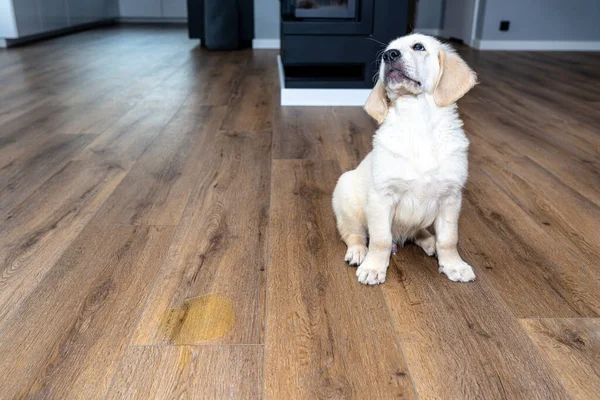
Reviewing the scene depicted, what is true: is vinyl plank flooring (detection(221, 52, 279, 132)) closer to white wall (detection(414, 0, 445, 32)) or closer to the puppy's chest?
the puppy's chest

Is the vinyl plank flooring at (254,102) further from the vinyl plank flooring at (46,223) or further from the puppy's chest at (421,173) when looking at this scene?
the puppy's chest at (421,173)

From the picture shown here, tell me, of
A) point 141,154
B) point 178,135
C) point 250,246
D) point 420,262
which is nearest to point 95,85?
point 178,135

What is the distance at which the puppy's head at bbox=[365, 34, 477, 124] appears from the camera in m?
1.36

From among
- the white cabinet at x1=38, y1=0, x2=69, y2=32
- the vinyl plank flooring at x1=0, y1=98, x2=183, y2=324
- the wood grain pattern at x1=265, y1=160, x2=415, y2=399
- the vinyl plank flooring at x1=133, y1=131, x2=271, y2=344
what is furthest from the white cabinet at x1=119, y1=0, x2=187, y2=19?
the wood grain pattern at x1=265, y1=160, x2=415, y2=399

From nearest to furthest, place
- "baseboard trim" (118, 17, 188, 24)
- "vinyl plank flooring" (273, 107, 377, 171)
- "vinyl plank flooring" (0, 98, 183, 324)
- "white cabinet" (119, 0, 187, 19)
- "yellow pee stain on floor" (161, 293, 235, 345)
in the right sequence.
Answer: "yellow pee stain on floor" (161, 293, 235, 345) → "vinyl plank flooring" (0, 98, 183, 324) → "vinyl plank flooring" (273, 107, 377, 171) → "white cabinet" (119, 0, 187, 19) → "baseboard trim" (118, 17, 188, 24)

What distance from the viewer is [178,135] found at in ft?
9.30

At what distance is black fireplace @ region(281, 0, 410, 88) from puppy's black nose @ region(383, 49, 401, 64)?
2098 millimetres

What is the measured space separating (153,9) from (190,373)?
1046 cm

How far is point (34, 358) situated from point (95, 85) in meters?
3.42

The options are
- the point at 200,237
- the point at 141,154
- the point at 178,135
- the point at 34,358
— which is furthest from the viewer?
the point at 178,135

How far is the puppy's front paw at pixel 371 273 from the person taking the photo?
1397 mm

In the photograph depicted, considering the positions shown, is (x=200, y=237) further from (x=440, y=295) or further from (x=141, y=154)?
(x=141, y=154)

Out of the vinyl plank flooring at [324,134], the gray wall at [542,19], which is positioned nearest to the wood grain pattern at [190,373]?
the vinyl plank flooring at [324,134]

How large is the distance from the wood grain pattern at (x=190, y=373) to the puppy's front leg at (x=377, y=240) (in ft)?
1.29
